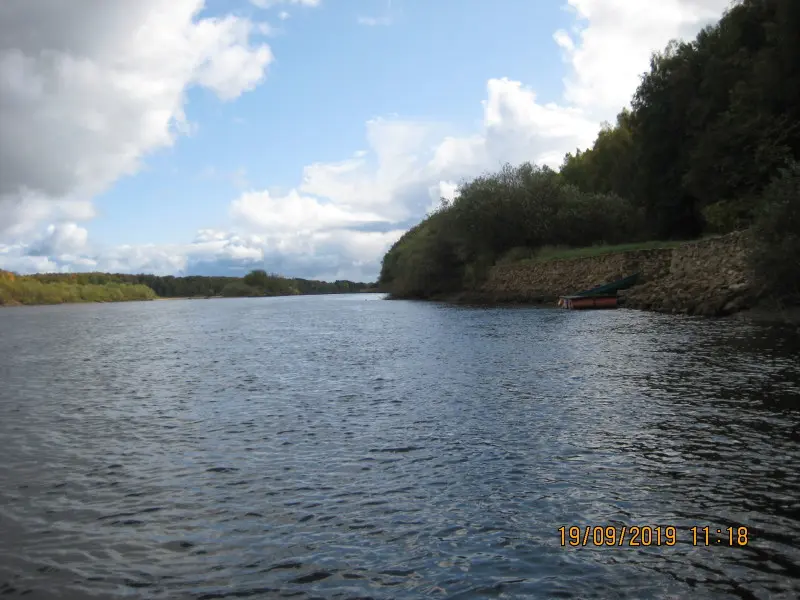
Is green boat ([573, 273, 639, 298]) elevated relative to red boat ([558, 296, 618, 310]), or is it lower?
elevated

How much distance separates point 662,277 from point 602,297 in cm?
534

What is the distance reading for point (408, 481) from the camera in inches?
406

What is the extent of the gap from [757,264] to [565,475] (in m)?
25.2

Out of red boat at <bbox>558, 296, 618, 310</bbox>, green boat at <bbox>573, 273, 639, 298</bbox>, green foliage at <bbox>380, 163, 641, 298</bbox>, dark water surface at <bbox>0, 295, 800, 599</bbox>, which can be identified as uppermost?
green foliage at <bbox>380, 163, 641, 298</bbox>

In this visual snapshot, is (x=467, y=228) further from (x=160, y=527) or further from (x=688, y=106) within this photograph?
(x=160, y=527)

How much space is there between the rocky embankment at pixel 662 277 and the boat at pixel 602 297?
83 cm

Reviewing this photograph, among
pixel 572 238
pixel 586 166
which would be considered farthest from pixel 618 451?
pixel 586 166

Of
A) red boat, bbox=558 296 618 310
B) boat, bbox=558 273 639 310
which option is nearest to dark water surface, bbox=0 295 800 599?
red boat, bbox=558 296 618 310

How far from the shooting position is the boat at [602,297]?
55.8 meters

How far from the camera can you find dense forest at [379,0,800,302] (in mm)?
43781

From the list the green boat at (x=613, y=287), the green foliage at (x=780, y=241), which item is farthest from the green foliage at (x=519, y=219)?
the green foliage at (x=780, y=241)

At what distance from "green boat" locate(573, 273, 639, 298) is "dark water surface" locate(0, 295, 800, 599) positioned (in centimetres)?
3483
